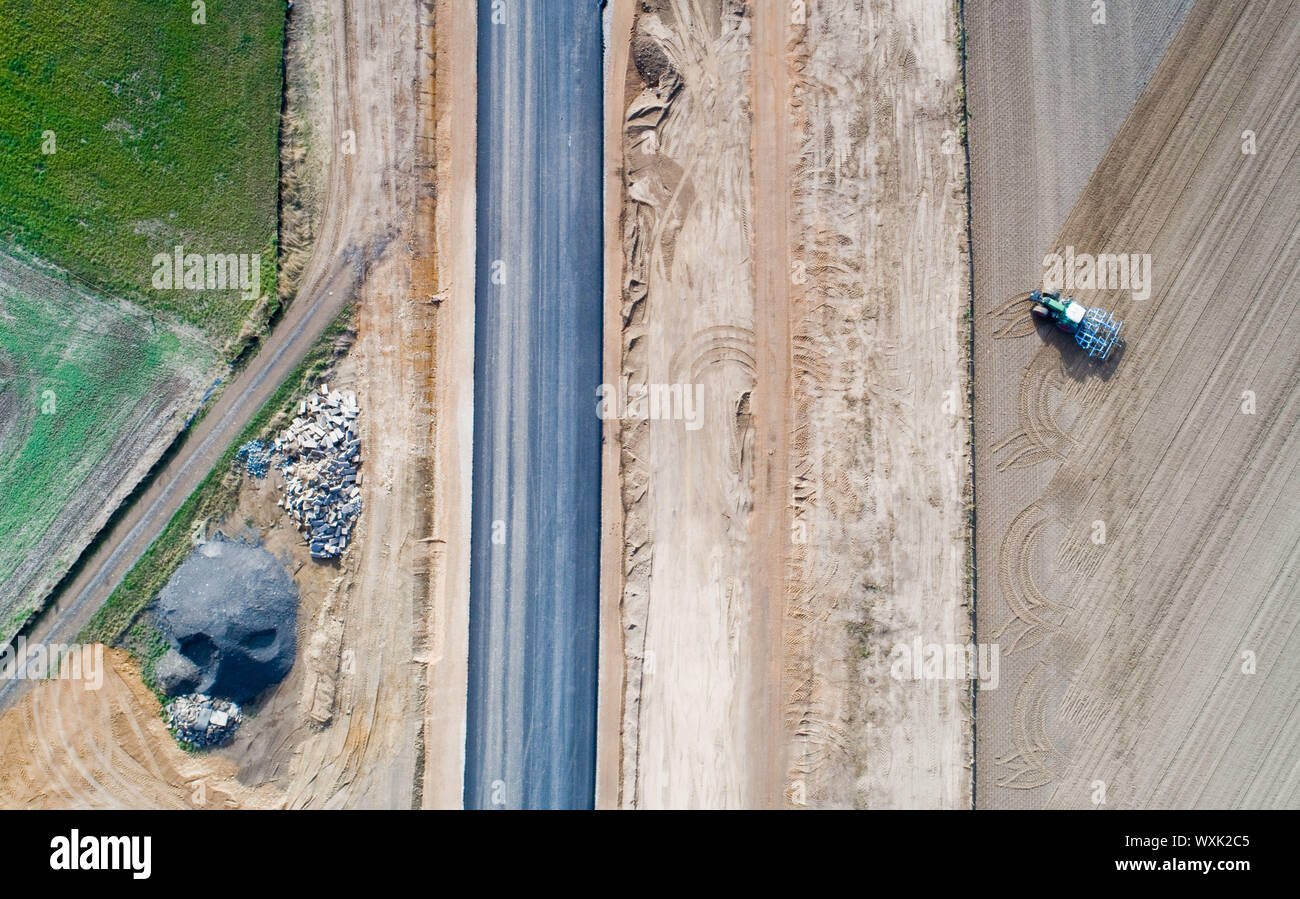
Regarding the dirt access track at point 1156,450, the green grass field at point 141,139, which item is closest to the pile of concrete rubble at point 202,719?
the green grass field at point 141,139

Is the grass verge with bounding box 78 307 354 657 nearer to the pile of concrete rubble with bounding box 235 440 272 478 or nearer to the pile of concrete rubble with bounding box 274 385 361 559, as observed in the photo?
the pile of concrete rubble with bounding box 235 440 272 478

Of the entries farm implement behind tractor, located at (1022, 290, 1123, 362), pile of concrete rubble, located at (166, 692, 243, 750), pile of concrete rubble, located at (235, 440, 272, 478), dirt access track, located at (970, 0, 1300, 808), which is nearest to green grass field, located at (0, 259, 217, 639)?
pile of concrete rubble, located at (235, 440, 272, 478)

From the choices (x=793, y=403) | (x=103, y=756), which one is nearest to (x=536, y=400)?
(x=793, y=403)

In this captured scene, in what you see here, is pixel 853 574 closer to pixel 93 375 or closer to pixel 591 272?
pixel 591 272

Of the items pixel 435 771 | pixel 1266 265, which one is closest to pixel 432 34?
pixel 435 771

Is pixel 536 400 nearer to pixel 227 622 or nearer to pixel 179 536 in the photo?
pixel 227 622

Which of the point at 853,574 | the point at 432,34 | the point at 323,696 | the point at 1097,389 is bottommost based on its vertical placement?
the point at 323,696
